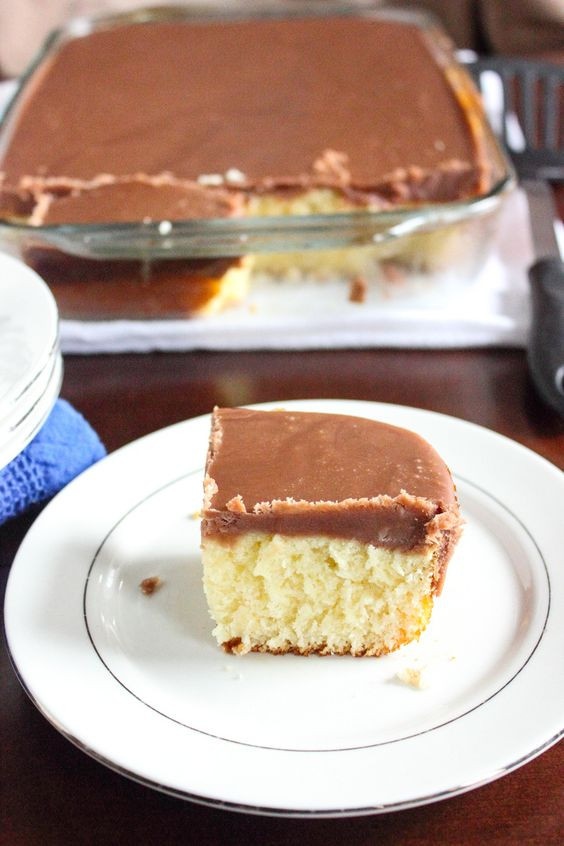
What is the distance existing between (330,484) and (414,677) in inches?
6.7

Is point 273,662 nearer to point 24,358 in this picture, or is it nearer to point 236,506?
point 236,506

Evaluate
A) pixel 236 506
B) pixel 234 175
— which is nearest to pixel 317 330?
pixel 234 175

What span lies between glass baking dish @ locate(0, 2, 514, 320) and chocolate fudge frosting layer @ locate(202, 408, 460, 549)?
0.45 metres

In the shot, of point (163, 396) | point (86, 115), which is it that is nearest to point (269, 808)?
point (163, 396)

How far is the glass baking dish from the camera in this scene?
4.04ft

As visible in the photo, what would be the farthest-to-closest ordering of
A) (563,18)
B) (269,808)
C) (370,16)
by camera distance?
(563,18), (370,16), (269,808)

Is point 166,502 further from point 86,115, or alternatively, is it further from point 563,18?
A: point 563,18

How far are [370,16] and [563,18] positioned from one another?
596 mm

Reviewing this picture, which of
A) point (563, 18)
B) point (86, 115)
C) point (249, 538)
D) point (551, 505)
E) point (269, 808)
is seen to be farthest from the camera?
point (563, 18)

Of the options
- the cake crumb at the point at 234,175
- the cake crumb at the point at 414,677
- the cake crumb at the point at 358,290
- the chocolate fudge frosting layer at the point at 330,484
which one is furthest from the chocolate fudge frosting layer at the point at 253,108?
the cake crumb at the point at 414,677

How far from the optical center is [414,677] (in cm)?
79

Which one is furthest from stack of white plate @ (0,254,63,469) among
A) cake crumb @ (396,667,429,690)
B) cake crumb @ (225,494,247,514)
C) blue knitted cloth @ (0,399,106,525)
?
cake crumb @ (396,667,429,690)

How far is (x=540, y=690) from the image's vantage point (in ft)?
2.40

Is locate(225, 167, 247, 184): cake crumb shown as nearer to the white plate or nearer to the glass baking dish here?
the glass baking dish
